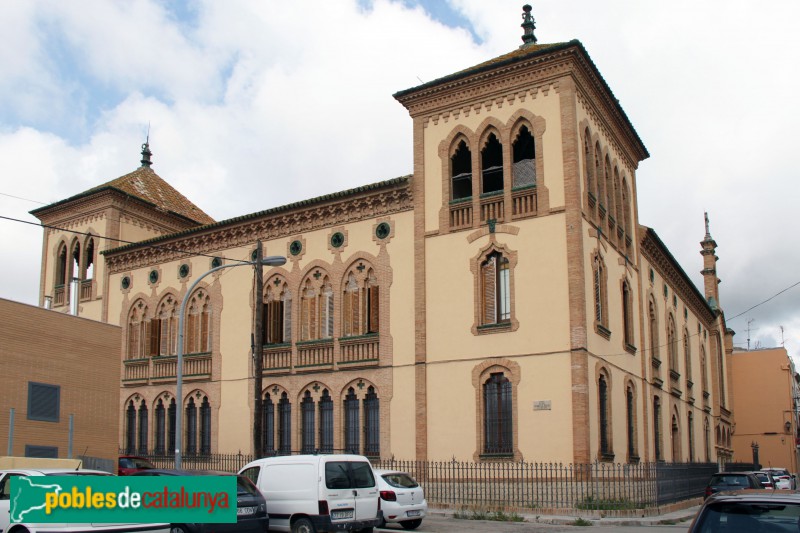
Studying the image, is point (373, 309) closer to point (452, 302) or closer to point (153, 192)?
point (452, 302)

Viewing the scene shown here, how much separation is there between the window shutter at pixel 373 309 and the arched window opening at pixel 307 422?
11.2ft

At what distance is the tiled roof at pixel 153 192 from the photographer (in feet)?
124

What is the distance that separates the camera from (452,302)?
2639cm

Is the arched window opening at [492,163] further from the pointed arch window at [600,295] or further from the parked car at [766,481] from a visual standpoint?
the parked car at [766,481]

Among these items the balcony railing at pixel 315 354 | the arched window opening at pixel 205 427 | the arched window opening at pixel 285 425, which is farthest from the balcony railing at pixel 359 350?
the arched window opening at pixel 205 427

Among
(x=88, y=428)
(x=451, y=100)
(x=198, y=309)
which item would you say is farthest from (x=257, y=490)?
(x=198, y=309)

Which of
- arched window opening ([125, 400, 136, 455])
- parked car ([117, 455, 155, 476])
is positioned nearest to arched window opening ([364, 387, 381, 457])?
parked car ([117, 455, 155, 476])

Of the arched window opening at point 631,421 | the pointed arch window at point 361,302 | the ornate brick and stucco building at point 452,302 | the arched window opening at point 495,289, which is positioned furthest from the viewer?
the pointed arch window at point 361,302

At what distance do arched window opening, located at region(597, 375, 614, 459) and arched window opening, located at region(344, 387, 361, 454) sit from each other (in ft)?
→ 25.6

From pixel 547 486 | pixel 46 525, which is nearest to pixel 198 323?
pixel 547 486

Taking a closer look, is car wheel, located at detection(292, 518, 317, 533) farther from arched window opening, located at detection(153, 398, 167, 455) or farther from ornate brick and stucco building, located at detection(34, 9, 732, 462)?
arched window opening, located at detection(153, 398, 167, 455)

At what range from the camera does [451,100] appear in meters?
27.7

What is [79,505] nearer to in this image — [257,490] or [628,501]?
[257,490]

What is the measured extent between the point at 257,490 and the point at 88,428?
1100 centimetres
